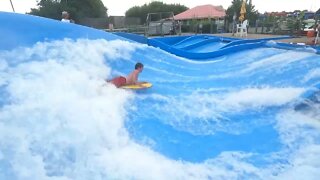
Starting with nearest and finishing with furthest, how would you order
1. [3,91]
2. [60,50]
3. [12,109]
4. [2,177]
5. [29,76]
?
[2,177] → [12,109] → [3,91] → [29,76] → [60,50]

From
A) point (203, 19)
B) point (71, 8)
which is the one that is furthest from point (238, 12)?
point (71, 8)

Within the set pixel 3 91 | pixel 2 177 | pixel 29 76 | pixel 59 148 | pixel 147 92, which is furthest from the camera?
pixel 147 92

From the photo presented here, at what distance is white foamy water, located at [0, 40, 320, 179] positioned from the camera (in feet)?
11.0

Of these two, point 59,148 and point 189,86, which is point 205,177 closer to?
point 59,148

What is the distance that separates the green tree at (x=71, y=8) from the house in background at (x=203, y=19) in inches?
382

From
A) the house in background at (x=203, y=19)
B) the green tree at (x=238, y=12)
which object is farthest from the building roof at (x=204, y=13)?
the green tree at (x=238, y=12)

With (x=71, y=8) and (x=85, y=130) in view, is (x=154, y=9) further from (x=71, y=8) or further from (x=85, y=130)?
(x=85, y=130)

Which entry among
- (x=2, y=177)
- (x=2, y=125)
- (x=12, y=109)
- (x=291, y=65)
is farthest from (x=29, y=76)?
(x=291, y=65)

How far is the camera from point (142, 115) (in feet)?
15.9

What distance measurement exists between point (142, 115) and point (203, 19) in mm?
21198

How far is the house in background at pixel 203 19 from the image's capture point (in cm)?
1827

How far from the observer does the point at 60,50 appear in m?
6.52

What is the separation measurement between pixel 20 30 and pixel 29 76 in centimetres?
178

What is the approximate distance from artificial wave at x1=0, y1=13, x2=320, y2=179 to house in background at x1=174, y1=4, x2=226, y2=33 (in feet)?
36.2
